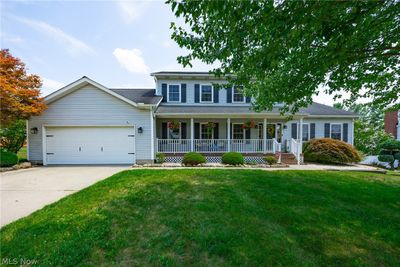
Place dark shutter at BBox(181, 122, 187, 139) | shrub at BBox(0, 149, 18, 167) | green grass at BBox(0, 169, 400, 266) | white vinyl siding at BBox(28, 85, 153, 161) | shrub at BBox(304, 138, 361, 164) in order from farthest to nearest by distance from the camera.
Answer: dark shutter at BBox(181, 122, 187, 139) → shrub at BBox(304, 138, 361, 164) → white vinyl siding at BBox(28, 85, 153, 161) → shrub at BBox(0, 149, 18, 167) → green grass at BBox(0, 169, 400, 266)

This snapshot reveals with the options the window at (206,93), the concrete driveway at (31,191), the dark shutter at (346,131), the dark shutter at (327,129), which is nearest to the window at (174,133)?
the window at (206,93)

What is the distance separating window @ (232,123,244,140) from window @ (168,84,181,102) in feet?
15.1

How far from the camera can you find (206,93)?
45.3 ft

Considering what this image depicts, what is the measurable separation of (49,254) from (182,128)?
1079cm

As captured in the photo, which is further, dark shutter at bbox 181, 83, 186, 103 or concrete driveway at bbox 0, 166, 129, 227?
dark shutter at bbox 181, 83, 186, 103

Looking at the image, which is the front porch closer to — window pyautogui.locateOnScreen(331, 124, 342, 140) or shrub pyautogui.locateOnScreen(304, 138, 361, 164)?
shrub pyautogui.locateOnScreen(304, 138, 361, 164)

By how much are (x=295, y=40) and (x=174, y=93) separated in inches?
431

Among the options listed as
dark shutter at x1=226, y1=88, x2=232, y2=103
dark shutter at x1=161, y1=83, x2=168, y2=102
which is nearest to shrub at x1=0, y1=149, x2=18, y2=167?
dark shutter at x1=161, y1=83, x2=168, y2=102

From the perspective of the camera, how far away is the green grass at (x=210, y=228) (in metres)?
2.54

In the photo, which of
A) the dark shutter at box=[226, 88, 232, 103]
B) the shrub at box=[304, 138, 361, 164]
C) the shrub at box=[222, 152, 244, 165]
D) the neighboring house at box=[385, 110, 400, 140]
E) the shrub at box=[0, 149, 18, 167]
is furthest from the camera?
the neighboring house at box=[385, 110, 400, 140]

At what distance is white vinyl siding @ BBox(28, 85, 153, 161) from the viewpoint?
34.3ft

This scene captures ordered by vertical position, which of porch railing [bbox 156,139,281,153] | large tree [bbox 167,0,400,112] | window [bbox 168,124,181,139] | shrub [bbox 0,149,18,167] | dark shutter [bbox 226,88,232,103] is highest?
dark shutter [bbox 226,88,232,103]

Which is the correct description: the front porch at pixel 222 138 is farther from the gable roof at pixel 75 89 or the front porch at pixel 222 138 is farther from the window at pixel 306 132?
the gable roof at pixel 75 89

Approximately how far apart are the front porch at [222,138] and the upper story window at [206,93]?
5.49 ft
